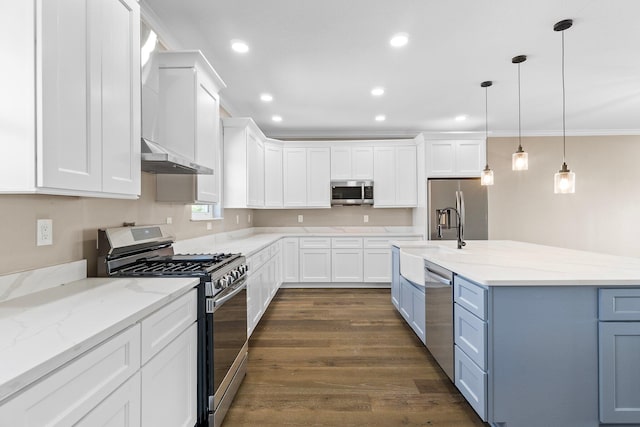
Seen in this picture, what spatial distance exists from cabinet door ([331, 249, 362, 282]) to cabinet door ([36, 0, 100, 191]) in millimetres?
4241

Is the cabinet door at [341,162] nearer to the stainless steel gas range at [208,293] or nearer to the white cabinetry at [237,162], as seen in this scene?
the white cabinetry at [237,162]

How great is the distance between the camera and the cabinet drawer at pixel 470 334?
1805 millimetres

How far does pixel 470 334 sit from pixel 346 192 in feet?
12.3

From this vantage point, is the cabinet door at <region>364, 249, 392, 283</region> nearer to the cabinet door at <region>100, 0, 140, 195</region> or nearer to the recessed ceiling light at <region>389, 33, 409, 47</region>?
the recessed ceiling light at <region>389, 33, 409, 47</region>

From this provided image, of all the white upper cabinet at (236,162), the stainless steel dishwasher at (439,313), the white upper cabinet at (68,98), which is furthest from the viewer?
the white upper cabinet at (236,162)

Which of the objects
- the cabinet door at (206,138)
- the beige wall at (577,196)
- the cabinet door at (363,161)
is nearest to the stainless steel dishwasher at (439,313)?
the cabinet door at (206,138)

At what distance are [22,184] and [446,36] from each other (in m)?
2.98

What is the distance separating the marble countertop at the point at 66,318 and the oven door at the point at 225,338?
0.95 ft

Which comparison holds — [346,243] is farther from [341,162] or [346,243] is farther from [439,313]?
[439,313]

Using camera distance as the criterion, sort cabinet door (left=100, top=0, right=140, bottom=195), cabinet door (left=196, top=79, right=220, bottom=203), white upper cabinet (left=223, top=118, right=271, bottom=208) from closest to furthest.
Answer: cabinet door (left=100, top=0, right=140, bottom=195) → cabinet door (left=196, top=79, right=220, bottom=203) → white upper cabinet (left=223, top=118, right=271, bottom=208)

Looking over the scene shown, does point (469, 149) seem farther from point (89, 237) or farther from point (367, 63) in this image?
point (89, 237)

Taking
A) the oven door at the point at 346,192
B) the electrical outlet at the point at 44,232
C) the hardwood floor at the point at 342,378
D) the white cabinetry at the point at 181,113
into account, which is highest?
the white cabinetry at the point at 181,113

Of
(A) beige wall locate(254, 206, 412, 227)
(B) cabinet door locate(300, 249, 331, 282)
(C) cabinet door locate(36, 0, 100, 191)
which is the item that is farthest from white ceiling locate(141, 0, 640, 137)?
(B) cabinet door locate(300, 249, 331, 282)

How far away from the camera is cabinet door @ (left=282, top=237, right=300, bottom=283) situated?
17.5 feet
